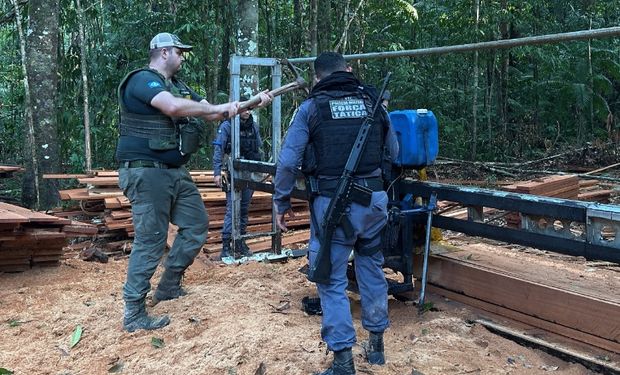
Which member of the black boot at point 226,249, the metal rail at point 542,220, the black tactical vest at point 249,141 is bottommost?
the black boot at point 226,249

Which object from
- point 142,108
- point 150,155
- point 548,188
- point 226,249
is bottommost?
point 226,249

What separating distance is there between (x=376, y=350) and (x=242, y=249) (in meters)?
3.68

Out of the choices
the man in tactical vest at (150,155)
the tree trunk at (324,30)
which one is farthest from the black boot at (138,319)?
the tree trunk at (324,30)

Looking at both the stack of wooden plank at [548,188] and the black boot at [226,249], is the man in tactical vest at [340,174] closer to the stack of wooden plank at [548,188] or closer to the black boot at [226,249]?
the stack of wooden plank at [548,188]

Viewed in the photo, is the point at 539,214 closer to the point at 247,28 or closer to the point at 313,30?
the point at 247,28

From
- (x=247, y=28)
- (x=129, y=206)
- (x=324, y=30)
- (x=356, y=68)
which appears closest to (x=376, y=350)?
(x=129, y=206)

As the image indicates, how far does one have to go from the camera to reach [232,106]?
14.5ft

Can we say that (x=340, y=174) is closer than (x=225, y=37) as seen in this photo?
Yes

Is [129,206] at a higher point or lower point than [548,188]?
lower

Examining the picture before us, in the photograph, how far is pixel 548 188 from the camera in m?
7.79

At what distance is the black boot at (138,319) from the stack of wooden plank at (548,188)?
4.06 m

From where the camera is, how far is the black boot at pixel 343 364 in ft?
11.9

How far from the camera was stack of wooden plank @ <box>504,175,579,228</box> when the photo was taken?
7156mm

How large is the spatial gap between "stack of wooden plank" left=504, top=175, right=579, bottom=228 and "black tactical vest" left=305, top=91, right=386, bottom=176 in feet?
11.0
